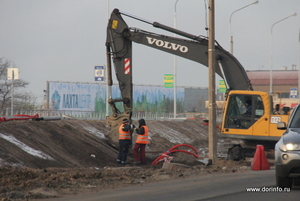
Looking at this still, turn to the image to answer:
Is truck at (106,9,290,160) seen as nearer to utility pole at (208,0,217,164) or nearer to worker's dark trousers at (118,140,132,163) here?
worker's dark trousers at (118,140,132,163)

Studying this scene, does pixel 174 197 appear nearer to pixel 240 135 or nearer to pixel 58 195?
pixel 58 195

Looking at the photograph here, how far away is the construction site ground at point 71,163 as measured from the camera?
1273 centimetres

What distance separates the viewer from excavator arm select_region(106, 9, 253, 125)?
2184 centimetres

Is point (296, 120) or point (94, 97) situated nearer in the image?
point (296, 120)

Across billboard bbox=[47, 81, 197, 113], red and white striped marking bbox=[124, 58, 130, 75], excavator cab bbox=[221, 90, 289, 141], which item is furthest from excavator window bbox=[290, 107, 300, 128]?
billboard bbox=[47, 81, 197, 113]

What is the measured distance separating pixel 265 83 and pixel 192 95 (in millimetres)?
27989

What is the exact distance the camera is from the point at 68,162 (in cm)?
2011

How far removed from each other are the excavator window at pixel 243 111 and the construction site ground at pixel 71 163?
5.10 feet

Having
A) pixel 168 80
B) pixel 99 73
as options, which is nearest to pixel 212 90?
pixel 99 73

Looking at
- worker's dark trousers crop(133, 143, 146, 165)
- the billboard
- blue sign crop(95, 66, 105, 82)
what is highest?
blue sign crop(95, 66, 105, 82)

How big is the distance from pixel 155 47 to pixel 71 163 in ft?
18.4

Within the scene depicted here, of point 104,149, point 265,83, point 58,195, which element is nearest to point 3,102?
point 104,149

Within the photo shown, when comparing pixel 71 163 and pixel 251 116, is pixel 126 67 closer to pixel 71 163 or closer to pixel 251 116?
pixel 71 163

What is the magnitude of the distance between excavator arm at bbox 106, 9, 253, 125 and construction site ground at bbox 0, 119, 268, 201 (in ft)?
8.98
